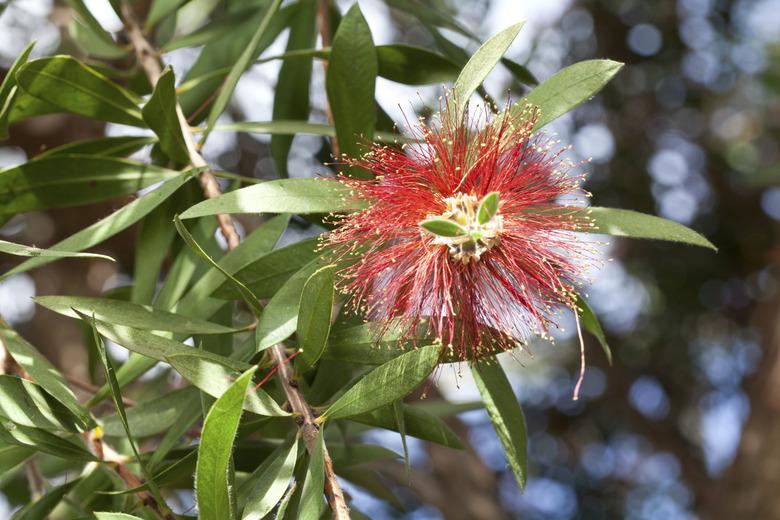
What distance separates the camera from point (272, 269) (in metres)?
0.80

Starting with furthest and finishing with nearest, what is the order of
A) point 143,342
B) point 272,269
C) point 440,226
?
1. point 272,269
2. point 143,342
3. point 440,226

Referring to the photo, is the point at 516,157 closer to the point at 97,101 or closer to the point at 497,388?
the point at 497,388

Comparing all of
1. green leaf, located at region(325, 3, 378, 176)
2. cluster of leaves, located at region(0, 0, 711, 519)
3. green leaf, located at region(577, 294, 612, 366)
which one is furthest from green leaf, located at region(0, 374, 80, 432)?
green leaf, located at region(577, 294, 612, 366)

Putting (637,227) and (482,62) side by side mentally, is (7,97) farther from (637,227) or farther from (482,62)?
(637,227)

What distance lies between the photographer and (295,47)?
118 cm

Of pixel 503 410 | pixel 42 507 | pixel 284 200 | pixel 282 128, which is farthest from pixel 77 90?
pixel 503 410

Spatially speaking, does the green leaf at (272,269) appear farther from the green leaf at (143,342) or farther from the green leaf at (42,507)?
the green leaf at (42,507)

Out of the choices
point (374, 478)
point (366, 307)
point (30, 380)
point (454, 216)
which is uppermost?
point (454, 216)

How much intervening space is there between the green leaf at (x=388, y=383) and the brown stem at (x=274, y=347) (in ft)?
0.08

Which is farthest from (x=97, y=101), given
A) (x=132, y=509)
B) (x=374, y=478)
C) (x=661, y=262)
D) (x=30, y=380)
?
(x=661, y=262)

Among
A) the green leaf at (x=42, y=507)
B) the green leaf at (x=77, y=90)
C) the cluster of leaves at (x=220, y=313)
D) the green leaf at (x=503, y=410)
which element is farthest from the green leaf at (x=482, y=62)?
the green leaf at (x=42, y=507)

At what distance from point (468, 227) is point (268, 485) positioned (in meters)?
0.26

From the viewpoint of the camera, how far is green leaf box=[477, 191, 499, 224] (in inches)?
23.8

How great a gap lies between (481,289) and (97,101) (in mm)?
455
